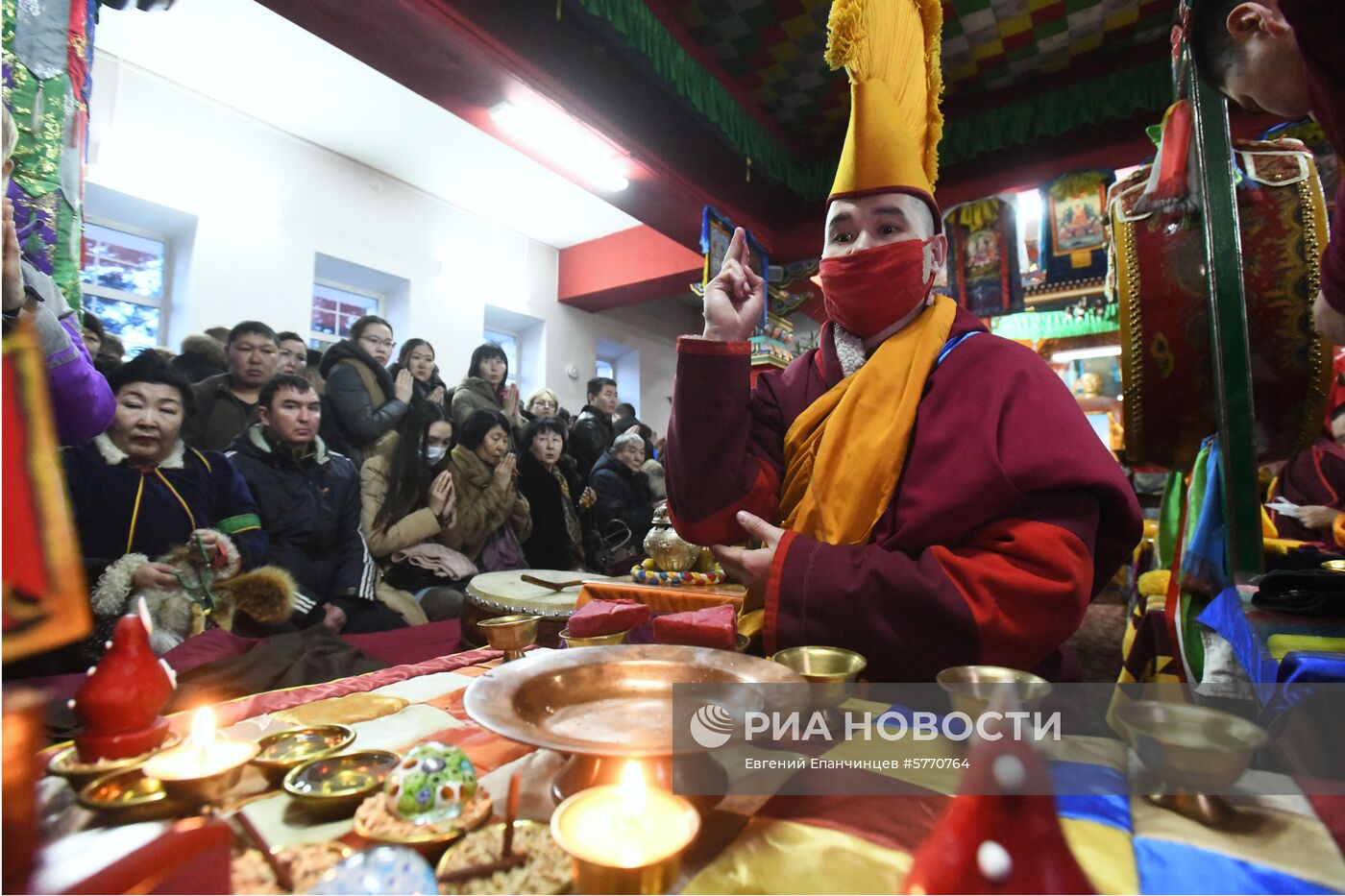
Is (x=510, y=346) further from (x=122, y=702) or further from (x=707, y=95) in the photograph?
(x=122, y=702)

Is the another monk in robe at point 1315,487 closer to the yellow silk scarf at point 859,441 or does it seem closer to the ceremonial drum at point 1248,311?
the ceremonial drum at point 1248,311

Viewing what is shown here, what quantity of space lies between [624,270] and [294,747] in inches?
282

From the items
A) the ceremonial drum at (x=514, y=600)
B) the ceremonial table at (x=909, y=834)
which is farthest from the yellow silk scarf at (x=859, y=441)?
the ceremonial drum at (x=514, y=600)

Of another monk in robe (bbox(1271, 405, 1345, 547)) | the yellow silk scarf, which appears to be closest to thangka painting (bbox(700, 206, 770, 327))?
another monk in robe (bbox(1271, 405, 1345, 547))

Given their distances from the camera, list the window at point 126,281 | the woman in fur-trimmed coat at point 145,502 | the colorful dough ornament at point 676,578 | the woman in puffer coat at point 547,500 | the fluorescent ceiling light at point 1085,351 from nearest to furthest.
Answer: the woman in fur-trimmed coat at point 145,502, the colorful dough ornament at point 676,578, the woman in puffer coat at point 547,500, the window at point 126,281, the fluorescent ceiling light at point 1085,351

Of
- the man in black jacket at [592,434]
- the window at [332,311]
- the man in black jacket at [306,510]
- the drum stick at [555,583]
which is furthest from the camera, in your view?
the window at [332,311]

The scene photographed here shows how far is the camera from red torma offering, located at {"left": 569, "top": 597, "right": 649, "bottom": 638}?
3.63 ft

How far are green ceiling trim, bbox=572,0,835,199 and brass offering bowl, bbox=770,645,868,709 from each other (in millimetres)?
3261

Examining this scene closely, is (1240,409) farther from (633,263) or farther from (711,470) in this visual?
(633,263)

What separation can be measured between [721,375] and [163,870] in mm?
1005

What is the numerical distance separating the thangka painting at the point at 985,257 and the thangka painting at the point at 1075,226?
0.23 metres

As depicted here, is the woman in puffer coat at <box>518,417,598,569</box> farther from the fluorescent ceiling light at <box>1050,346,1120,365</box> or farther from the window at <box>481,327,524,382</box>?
the fluorescent ceiling light at <box>1050,346,1120,365</box>

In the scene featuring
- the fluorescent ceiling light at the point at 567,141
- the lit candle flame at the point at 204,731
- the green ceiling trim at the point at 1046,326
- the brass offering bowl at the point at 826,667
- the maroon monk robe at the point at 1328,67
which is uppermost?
the fluorescent ceiling light at the point at 567,141

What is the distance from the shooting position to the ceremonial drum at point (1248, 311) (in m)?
1.75
